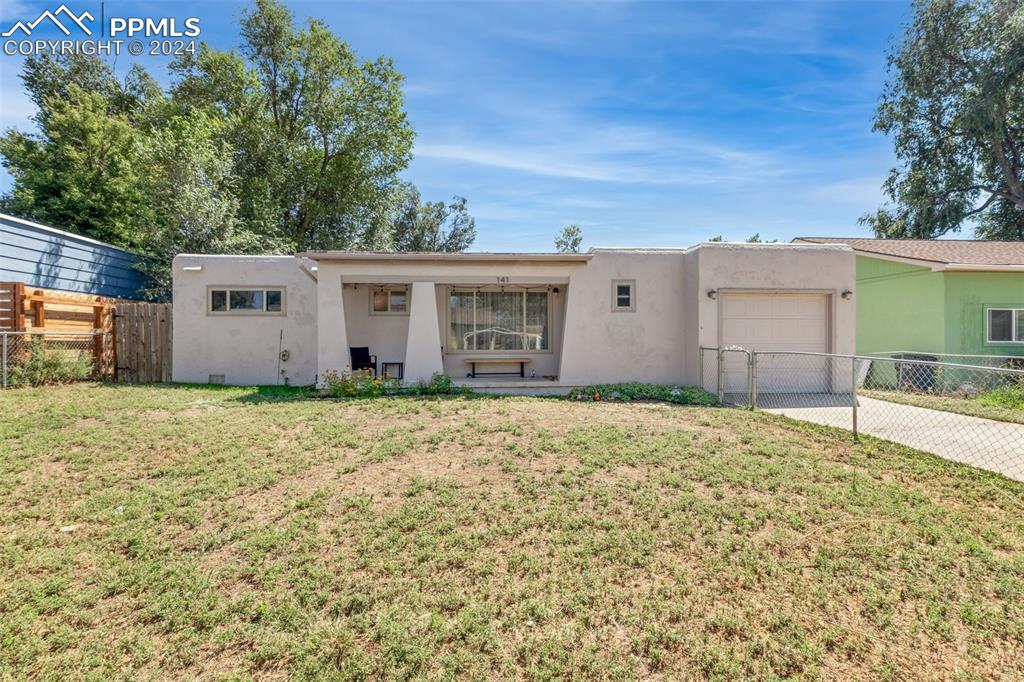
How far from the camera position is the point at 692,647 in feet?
9.57

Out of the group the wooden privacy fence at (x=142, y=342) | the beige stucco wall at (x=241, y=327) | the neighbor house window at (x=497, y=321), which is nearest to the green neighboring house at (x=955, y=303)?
the neighbor house window at (x=497, y=321)

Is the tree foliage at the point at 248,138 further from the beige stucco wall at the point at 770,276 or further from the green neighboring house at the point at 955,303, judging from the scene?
the green neighboring house at the point at 955,303

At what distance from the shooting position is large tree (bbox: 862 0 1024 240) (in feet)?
63.7

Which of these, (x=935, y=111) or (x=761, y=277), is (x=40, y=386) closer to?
(x=761, y=277)

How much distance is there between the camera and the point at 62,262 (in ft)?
39.8

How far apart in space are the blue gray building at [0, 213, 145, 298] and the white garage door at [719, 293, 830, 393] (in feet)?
51.5

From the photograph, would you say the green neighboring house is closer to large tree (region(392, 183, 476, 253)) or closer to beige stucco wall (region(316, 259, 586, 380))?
beige stucco wall (region(316, 259, 586, 380))

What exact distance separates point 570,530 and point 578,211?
20084 millimetres

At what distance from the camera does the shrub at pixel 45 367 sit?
9367 millimetres

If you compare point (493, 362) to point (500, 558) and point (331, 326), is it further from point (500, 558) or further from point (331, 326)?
point (500, 558)

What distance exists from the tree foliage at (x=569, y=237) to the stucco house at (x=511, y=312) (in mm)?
25451

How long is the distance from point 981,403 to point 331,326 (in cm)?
1303

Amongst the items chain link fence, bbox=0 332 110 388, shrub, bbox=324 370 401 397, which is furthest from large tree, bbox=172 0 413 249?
shrub, bbox=324 370 401 397

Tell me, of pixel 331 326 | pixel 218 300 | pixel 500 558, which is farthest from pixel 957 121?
pixel 218 300
